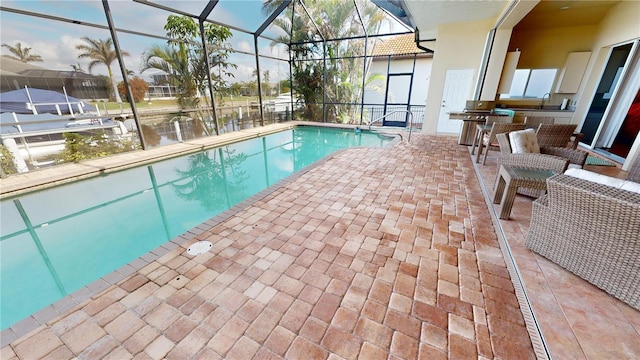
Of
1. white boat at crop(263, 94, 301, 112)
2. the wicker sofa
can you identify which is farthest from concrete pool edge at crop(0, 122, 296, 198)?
the wicker sofa

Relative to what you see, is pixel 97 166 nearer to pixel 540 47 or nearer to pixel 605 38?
pixel 540 47

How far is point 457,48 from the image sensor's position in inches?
260

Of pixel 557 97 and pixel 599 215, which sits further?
pixel 557 97

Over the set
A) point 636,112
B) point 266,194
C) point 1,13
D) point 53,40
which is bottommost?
point 266,194

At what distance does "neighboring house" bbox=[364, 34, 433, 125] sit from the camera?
1046 centimetres

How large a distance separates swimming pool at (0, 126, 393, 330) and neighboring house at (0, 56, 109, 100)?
1863 mm

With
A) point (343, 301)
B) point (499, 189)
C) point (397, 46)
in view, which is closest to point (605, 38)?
point (499, 189)

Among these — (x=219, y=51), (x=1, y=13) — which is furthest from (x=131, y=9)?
(x=219, y=51)

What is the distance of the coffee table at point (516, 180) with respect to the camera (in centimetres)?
238

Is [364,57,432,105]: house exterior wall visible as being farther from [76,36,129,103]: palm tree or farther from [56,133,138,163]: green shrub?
[56,133,138,163]: green shrub

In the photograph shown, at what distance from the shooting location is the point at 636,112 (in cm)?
462

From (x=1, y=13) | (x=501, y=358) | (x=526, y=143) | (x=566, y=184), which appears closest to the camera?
(x=501, y=358)

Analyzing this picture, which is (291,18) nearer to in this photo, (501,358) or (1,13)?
(1,13)

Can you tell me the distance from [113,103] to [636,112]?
419 inches
